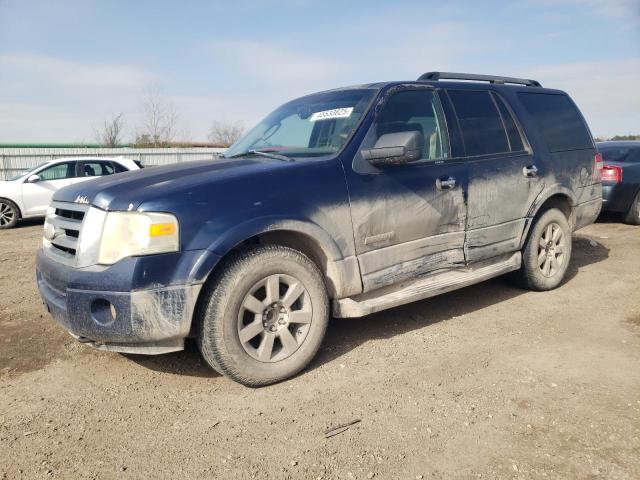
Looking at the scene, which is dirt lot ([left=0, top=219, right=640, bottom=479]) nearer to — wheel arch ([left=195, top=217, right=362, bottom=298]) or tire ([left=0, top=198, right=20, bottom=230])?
wheel arch ([left=195, top=217, right=362, bottom=298])

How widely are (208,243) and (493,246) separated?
104 inches

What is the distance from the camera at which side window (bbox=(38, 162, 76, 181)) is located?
11.2 m

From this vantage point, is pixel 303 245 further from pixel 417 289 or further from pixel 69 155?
pixel 69 155

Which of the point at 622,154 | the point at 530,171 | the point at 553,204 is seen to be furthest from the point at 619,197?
the point at 530,171

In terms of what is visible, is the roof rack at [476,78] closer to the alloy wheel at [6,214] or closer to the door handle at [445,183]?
the door handle at [445,183]

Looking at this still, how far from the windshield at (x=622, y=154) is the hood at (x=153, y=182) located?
27.3 feet

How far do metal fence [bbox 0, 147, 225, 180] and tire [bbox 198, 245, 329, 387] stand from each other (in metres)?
13.3

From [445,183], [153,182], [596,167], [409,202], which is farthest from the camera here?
[596,167]

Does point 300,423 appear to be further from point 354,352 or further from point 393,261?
point 393,261

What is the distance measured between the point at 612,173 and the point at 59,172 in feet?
37.4

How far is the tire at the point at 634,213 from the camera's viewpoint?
888 cm

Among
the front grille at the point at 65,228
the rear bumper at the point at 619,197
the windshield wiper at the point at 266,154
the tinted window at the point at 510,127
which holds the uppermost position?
the tinted window at the point at 510,127

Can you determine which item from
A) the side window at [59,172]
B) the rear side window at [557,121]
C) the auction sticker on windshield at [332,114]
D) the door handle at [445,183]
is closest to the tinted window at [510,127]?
the rear side window at [557,121]

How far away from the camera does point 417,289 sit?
3.71 m
